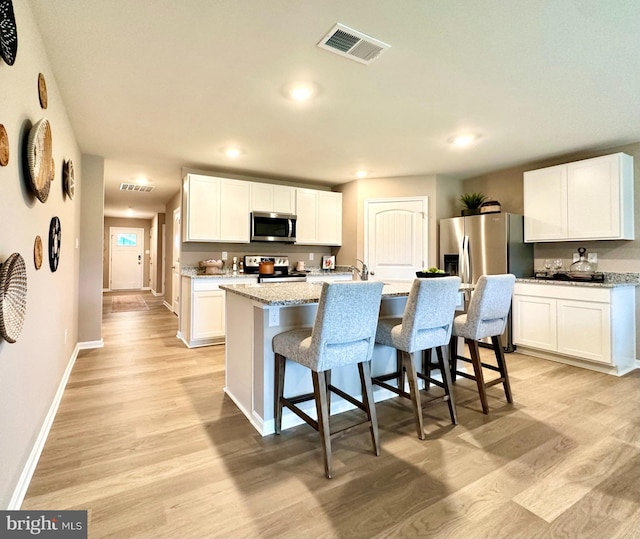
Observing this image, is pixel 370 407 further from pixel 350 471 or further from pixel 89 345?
pixel 89 345

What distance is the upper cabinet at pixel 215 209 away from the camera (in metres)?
4.43

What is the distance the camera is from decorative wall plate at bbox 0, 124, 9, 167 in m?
1.28

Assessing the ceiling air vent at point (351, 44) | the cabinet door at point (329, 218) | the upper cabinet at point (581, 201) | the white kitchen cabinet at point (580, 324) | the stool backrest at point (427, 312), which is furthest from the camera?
the cabinet door at point (329, 218)

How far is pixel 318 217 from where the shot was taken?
17.6 feet

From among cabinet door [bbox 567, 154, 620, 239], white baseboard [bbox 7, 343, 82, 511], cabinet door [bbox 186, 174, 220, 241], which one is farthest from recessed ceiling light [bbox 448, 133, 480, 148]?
white baseboard [bbox 7, 343, 82, 511]

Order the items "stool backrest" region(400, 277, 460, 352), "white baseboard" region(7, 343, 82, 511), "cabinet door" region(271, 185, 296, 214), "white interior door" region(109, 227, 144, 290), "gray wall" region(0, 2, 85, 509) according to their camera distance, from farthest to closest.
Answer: "white interior door" region(109, 227, 144, 290)
"cabinet door" region(271, 185, 296, 214)
"stool backrest" region(400, 277, 460, 352)
"white baseboard" region(7, 343, 82, 511)
"gray wall" region(0, 2, 85, 509)

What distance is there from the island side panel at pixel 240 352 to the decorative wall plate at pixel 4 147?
1.40 meters

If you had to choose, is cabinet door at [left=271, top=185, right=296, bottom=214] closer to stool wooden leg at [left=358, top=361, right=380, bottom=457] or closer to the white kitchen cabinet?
the white kitchen cabinet

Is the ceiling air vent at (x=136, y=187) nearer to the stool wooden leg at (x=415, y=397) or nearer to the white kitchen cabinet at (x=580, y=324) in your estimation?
the stool wooden leg at (x=415, y=397)

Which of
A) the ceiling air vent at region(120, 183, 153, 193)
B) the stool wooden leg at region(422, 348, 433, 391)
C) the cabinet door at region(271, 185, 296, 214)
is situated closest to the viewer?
the stool wooden leg at region(422, 348, 433, 391)

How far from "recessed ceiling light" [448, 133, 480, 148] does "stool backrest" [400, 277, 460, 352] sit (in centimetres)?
188

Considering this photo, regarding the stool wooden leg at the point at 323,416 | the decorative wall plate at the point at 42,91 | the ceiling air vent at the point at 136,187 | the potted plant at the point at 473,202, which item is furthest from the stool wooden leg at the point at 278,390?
the ceiling air vent at the point at 136,187

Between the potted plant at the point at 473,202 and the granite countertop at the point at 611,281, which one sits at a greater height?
the potted plant at the point at 473,202

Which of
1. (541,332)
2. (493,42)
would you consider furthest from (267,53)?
(541,332)
